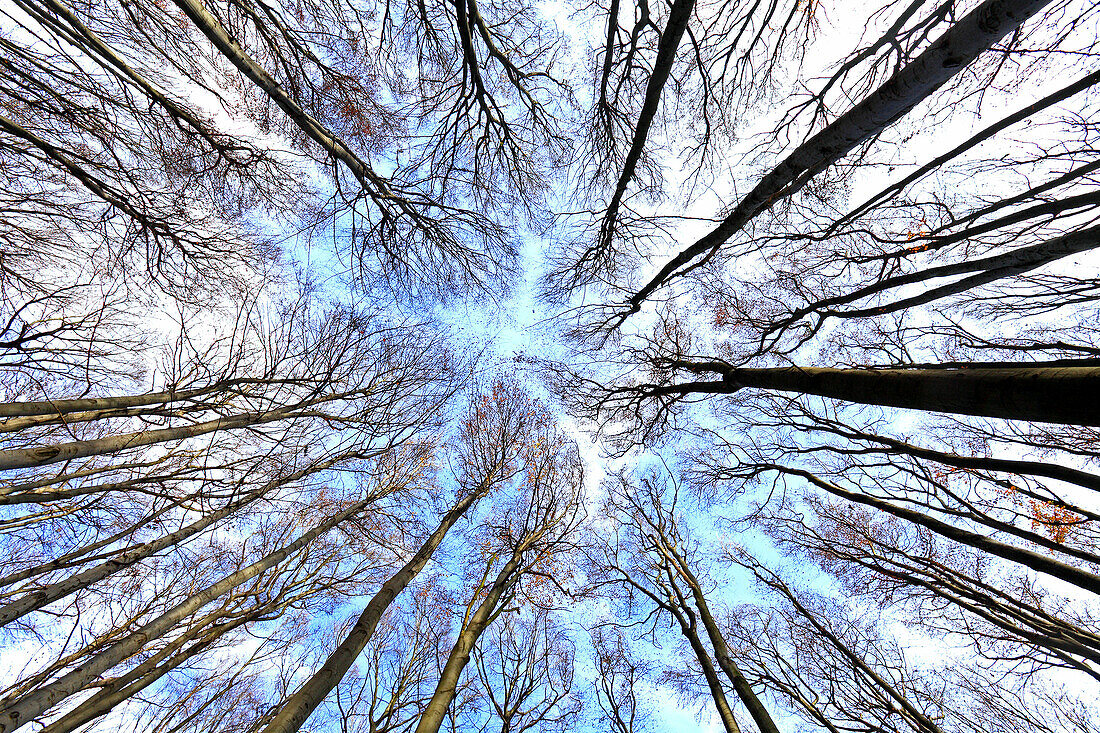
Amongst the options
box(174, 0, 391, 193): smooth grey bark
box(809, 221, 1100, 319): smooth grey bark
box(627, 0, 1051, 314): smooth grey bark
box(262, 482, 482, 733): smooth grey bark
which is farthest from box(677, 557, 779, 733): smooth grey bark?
box(174, 0, 391, 193): smooth grey bark

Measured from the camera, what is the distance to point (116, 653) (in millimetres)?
Answer: 4395

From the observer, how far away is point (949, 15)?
4172mm

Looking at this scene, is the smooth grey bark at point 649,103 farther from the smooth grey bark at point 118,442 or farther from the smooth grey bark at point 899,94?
the smooth grey bark at point 118,442

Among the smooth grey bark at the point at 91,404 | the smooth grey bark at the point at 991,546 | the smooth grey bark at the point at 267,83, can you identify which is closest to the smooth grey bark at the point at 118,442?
the smooth grey bark at the point at 91,404

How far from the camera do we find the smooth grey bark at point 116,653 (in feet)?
11.9

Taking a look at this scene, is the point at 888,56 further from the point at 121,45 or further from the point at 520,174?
the point at 121,45

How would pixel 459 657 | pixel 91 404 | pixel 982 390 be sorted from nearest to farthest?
1. pixel 982 390
2. pixel 91 404
3. pixel 459 657

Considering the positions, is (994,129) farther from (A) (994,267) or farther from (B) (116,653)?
(B) (116,653)

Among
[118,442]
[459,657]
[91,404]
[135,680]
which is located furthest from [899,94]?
[135,680]

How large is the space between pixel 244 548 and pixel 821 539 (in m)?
11.0

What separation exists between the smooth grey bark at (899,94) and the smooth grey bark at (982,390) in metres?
2.61

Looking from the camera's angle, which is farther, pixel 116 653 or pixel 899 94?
pixel 116 653

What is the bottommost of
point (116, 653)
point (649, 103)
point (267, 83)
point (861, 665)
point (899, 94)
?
point (861, 665)

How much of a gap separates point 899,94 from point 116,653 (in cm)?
1038
